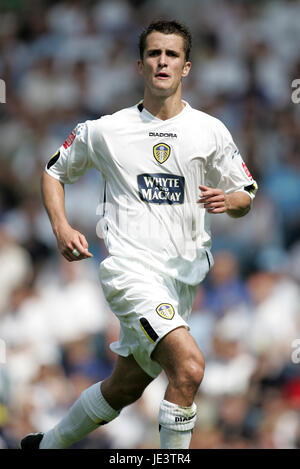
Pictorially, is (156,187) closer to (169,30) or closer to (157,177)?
(157,177)

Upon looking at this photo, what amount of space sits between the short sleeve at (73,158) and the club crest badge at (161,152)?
0.47 metres

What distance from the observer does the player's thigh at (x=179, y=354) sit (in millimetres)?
4797

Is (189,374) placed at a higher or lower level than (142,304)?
lower

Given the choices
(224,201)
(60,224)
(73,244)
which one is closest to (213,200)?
(224,201)

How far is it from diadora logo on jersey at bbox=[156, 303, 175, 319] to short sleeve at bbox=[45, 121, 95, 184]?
1.22m

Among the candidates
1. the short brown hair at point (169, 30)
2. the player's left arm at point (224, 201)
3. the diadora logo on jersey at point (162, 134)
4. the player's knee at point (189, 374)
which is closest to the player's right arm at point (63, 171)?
the diadora logo on jersey at point (162, 134)

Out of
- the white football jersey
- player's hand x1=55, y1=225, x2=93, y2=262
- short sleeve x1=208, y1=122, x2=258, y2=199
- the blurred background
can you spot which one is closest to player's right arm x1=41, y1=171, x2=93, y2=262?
player's hand x1=55, y1=225, x2=93, y2=262

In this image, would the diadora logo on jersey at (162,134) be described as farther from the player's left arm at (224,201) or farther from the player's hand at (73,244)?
the player's hand at (73,244)

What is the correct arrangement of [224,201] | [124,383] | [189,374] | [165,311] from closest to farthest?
[189,374]
[165,311]
[224,201]
[124,383]

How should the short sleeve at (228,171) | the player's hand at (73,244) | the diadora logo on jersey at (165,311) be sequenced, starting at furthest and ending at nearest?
1. the short sleeve at (228,171)
2. the player's hand at (73,244)
3. the diadora logo on jersey at (165,311)

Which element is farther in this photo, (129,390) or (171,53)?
(129,390)

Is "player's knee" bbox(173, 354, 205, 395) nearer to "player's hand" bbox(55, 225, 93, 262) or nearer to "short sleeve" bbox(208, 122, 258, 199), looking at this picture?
"player's hand" bbox(55, 225, 93, 262)

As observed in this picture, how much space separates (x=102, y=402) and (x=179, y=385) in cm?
109

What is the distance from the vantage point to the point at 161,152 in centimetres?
542
